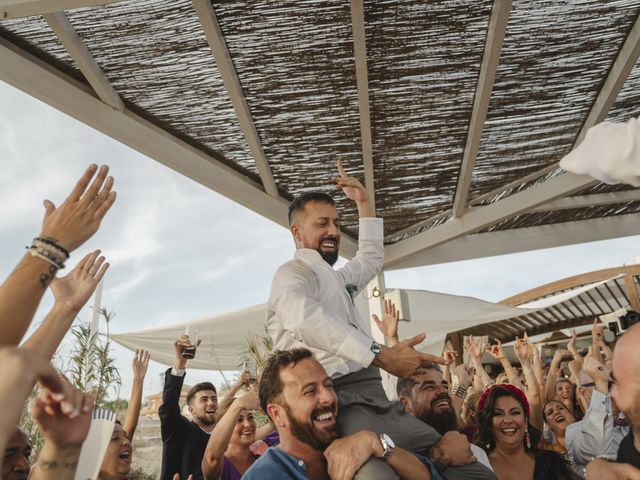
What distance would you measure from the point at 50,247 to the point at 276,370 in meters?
1.19

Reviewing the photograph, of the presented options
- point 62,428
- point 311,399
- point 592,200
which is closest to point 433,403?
point 311,399

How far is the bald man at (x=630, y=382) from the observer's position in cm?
196

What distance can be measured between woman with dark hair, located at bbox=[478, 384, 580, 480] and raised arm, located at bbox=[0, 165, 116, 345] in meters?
2.73

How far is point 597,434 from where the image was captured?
11.5 feet

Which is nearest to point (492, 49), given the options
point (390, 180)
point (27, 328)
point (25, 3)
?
point (390, 180)

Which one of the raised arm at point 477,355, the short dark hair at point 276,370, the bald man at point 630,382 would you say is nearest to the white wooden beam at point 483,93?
the raised arm at point 477,355

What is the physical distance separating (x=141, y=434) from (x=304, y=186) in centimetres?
754

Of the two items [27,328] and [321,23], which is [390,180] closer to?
[321,23]

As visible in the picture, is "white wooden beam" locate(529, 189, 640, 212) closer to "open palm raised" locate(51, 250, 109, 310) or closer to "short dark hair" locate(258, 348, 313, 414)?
"short dark hair" locate(258, 348, 313, 414)

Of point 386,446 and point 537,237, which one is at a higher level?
point 537,237

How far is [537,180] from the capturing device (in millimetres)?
6109

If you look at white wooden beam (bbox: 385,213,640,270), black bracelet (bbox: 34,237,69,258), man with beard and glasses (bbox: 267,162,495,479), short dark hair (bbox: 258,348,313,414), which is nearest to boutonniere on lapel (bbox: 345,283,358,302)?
man with beard and glasses (bbox: 267,162,495,479)

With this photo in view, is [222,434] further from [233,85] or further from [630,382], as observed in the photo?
[233,85]

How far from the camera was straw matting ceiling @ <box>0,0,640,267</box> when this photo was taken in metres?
3.89
